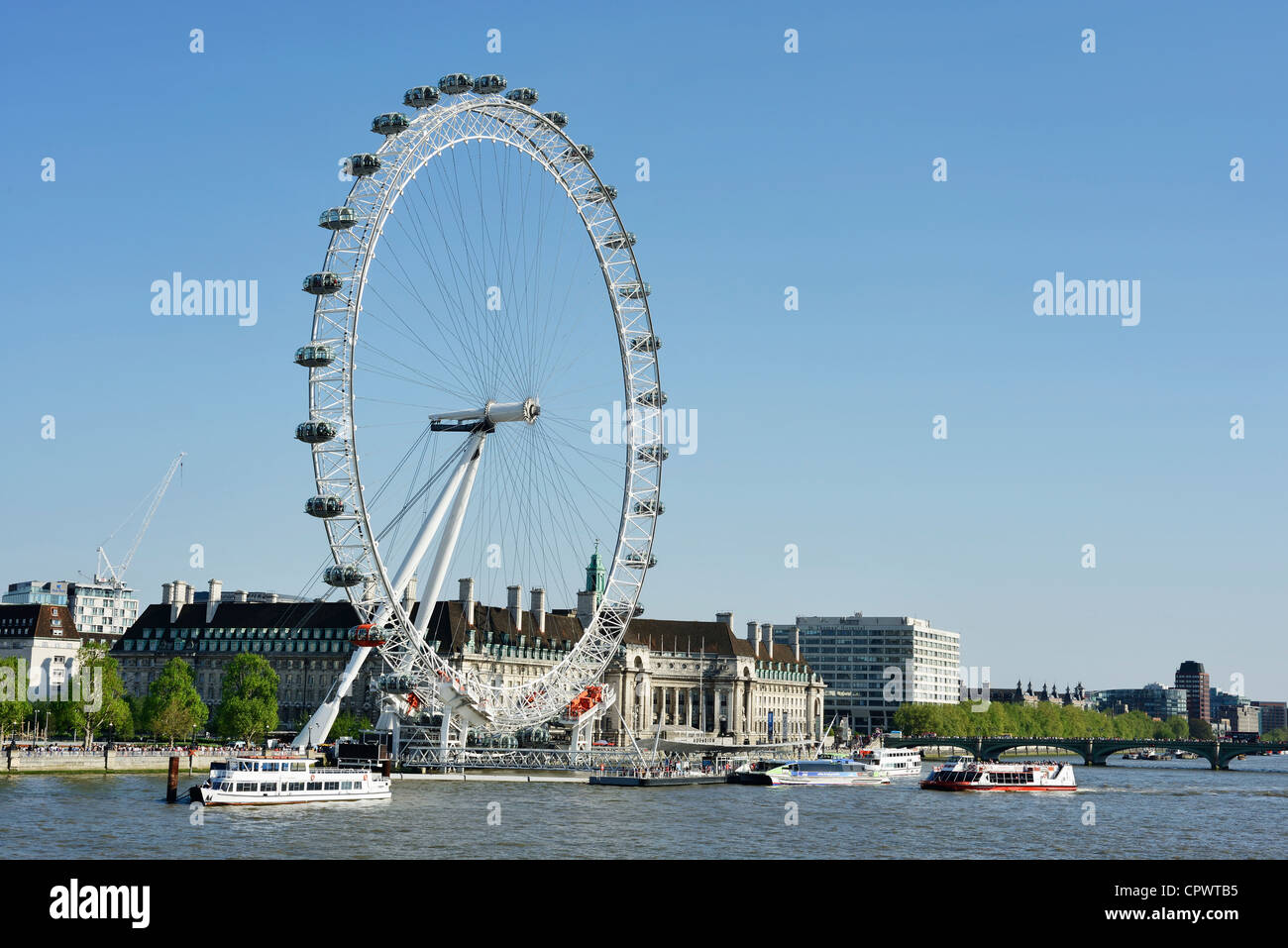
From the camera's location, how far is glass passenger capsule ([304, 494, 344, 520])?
84062mm

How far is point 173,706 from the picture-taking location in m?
125

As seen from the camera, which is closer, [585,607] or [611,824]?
[611,824]

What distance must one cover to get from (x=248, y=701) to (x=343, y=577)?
159 ft

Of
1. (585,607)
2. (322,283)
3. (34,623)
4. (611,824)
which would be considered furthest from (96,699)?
(585,607)

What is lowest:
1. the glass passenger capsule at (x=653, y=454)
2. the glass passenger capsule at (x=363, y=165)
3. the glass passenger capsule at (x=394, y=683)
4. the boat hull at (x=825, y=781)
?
the boat hull at (x=825, y=781)

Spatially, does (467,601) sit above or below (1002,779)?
above

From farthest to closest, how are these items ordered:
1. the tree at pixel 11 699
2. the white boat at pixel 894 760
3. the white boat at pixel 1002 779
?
the white boat at pixel 894 760 → the white boat at pixel 1002 779 → the tree at pixel 11 699

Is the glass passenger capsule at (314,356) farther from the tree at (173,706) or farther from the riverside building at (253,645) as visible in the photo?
the riverside building at (253,645)

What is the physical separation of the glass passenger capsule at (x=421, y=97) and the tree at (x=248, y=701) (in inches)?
2459

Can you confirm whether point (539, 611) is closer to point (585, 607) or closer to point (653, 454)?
point (585, 607)

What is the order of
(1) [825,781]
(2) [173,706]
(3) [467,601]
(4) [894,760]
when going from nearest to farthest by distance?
(1) [825,781], (2) [173,706], (4) [894,760], (3) [467,601]

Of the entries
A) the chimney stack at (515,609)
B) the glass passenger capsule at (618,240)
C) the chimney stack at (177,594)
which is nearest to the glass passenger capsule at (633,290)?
the glass passenger capsule at (618,240)

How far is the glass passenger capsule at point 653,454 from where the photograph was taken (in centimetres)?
10881

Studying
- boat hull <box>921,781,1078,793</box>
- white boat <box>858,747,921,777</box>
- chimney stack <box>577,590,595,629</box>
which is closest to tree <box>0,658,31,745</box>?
white boat <box>858,747,921,777</box>
